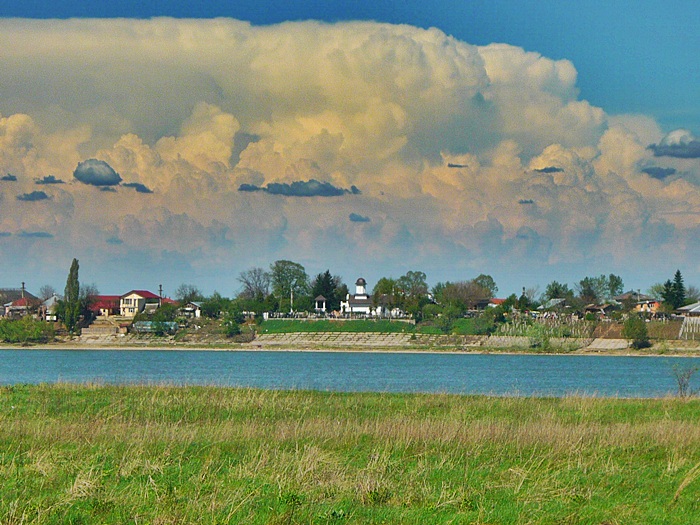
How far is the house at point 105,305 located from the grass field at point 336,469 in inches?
5609

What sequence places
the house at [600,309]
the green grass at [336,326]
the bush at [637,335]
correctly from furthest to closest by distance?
the house at [600,309]
the green grass at [336,326]
the bush at [637,335]

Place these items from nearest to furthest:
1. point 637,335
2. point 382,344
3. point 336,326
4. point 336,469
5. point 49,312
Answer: point 336,469 < point 637,335 < point 382,344 < point 336,326 < point 49,312

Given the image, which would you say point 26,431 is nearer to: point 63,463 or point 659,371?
A: point 63,463

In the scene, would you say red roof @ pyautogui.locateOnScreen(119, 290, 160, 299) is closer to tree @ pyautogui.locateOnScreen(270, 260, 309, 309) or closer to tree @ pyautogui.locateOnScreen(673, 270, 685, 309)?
tree @ pyautogui.locateOnScreen(270, 260, 309, 309)

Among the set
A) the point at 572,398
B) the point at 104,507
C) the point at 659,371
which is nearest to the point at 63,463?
the point at 104,507

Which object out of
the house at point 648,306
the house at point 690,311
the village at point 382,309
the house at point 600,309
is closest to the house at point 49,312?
the village at point 382,309

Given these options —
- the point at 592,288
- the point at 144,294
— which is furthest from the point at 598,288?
the point at 144,294

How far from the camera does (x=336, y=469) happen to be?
52.0 feet

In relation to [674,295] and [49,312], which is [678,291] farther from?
[49,312]

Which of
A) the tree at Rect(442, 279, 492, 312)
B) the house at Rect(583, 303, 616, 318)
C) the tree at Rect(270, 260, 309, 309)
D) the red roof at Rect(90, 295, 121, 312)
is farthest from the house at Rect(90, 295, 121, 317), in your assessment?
the house at Rect(583, 303, 616, 318)

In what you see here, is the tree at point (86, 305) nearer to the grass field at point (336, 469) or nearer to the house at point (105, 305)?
the house at point (105, 305)

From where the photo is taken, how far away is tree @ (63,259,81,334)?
5630 inches

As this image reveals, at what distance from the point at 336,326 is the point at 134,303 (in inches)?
2159

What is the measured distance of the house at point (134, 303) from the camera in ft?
587
